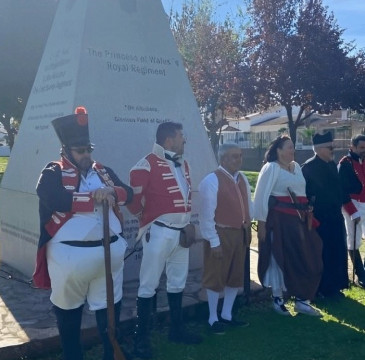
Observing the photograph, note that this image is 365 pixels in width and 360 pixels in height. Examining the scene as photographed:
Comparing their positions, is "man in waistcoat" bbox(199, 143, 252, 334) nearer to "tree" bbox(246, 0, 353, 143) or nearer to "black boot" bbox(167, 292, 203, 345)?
"black boot" bbox(167, 292, 203, 345)

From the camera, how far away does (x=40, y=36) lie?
22656 millimetres

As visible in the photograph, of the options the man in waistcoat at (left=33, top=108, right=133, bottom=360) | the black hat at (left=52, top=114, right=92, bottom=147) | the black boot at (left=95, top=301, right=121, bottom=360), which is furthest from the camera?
the black boot at (left=95, top=301, right=121, bottom=360)

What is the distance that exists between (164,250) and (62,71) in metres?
2.69

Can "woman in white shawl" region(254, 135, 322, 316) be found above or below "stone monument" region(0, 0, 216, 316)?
below

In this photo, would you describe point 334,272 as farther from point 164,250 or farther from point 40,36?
point 40,36

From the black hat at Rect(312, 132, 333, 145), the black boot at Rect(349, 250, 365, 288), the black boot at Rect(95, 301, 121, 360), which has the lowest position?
the black boot at Rect(349, 250, 365, 288)

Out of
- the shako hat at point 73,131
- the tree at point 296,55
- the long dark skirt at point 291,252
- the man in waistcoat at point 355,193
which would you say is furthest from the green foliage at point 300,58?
the shako hat at point 73,131

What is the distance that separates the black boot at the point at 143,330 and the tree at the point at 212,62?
16138 mm

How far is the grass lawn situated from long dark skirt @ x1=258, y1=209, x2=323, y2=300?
34cm

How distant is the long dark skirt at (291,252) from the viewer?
5.42 m

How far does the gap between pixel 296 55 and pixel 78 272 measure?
1714 centimetres

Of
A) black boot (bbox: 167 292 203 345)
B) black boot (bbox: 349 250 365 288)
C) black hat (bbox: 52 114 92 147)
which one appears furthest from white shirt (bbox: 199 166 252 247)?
black boot (bbox: 349 250 365 288)

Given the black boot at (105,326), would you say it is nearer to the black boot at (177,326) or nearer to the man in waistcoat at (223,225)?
the black boot at (177,326)

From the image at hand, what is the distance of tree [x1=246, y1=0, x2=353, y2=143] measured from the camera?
19.1 metres
